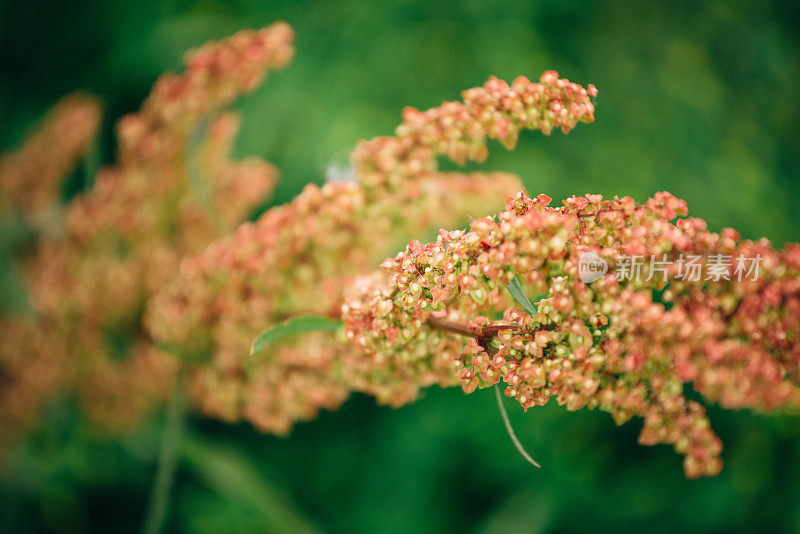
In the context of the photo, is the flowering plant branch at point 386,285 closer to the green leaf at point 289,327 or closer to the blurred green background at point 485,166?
the green leaf at point 289,327

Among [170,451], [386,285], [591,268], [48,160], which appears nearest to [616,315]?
[591,268]

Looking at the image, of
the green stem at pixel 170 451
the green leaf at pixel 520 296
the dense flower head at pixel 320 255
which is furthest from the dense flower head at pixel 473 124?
the green stem at pixel 170 451

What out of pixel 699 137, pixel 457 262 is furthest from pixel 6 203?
pixel 699 137

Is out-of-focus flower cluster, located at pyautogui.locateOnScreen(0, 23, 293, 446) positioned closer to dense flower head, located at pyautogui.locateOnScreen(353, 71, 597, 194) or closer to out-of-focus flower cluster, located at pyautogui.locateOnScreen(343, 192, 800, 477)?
dense flower head, located at pyautogui.locateOnScreen(353, 71, 597, 194)

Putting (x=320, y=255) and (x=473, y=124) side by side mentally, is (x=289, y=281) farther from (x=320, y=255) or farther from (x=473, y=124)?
(x=473, y=124)

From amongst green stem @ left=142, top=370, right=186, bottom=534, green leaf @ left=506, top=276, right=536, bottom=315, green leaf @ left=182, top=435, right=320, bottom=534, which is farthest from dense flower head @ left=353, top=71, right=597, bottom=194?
green leaf @ left=182, top=435, right=320, bottom=534
